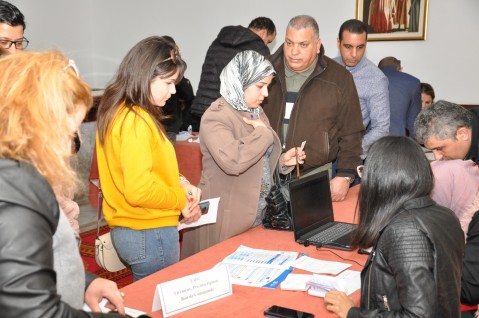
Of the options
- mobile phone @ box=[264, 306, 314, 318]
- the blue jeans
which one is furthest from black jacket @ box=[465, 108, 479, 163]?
the blue jeans

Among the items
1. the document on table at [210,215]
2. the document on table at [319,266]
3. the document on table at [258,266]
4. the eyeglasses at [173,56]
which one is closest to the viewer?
the document on table at [258,266]

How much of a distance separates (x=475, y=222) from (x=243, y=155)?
1.05 metres

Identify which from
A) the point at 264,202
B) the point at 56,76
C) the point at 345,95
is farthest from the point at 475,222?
the point at 56,76

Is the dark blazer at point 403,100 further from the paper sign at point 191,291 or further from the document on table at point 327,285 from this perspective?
the paper sign at point 191,291

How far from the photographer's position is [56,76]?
115 centimetres

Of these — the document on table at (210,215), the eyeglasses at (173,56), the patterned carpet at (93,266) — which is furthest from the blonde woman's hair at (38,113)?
the patterned carpet at (93,266)

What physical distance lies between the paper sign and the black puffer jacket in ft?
9.61

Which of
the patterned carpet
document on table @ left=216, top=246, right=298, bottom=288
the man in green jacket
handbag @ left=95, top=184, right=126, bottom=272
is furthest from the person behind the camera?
the patterned carpet

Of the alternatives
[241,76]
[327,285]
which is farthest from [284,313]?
[241,76]

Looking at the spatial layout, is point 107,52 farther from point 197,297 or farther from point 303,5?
point 197,297

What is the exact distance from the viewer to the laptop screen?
2.58 meters

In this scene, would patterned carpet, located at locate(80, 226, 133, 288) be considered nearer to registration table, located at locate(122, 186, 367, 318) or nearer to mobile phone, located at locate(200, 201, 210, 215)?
mobile phone, located at locate(200, 201, 210, 215)

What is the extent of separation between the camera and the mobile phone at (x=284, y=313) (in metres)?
1.82

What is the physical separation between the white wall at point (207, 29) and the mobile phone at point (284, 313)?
5.24m
